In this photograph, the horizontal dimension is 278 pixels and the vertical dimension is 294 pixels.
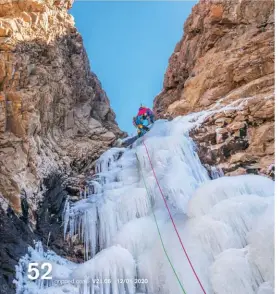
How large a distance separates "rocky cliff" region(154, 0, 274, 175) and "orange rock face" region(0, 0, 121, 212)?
103 inches

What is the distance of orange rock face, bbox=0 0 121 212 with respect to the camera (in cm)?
590

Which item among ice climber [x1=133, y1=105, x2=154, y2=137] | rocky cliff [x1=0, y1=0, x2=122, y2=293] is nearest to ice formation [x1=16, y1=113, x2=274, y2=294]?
rocky cliff [x1=0, y1=0, x2=122, y2=293]

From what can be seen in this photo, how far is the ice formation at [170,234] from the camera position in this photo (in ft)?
12.6

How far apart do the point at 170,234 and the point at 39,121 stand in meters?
3.47

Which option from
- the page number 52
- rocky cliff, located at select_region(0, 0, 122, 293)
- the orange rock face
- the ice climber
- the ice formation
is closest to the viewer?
the ice formation

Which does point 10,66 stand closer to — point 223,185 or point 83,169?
point 83,169

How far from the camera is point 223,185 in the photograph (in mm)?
5254

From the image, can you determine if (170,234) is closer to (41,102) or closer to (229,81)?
(41,102)

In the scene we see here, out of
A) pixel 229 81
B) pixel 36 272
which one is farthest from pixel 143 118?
pixel 36 272

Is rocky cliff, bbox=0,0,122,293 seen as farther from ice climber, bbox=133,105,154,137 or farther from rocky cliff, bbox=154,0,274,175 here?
rocky cliff, bbox=154,0,274,175

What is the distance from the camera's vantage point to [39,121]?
22.1 ft

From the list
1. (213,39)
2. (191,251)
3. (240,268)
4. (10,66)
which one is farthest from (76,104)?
(240,268)

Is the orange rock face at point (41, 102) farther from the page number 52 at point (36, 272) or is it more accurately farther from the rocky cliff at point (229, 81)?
the rocky cliff at point (229, 81)

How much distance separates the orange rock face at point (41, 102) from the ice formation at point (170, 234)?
1056 millimetres
